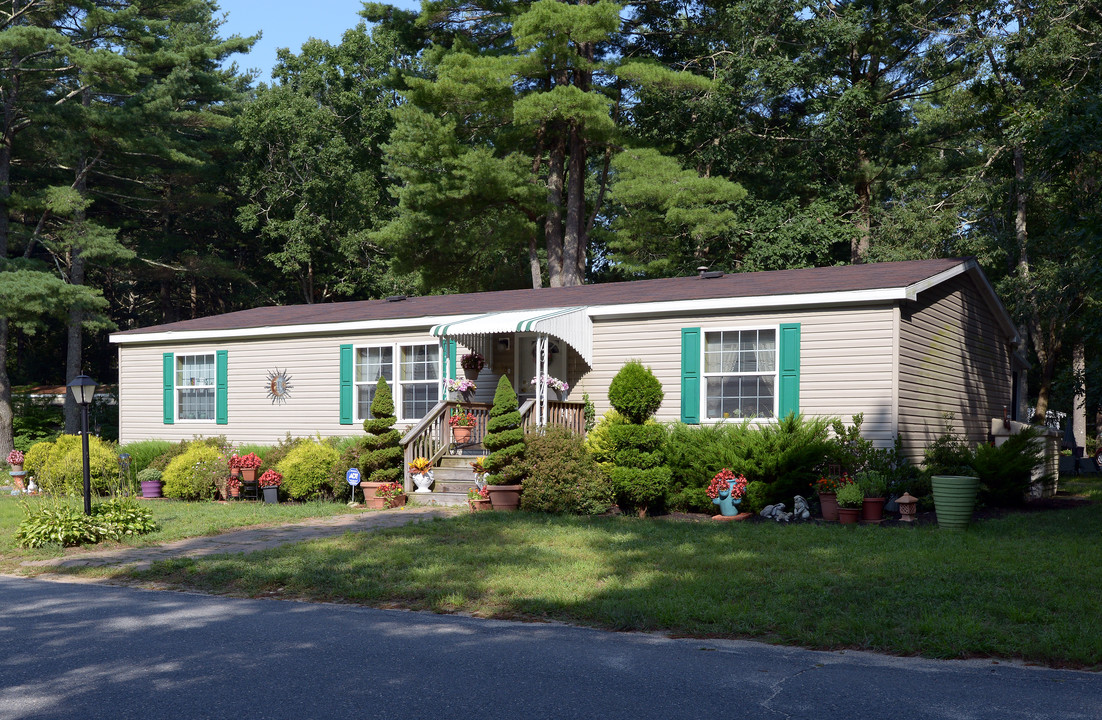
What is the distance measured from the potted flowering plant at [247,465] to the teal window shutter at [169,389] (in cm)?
418

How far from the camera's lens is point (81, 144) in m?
27.7

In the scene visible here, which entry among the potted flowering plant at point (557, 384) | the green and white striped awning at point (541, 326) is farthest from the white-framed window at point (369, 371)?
the potted flowering plant at point (557, 384)

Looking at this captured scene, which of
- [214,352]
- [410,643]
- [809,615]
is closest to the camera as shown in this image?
[410,643]

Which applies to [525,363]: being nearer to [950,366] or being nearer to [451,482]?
[451,482]

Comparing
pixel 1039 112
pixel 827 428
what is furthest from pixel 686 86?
pixel 827 428

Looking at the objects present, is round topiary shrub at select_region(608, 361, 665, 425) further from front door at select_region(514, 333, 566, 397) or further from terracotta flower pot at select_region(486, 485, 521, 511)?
front door at select_region(514, 333, 566, 397)

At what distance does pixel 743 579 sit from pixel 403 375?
10318 millimetres

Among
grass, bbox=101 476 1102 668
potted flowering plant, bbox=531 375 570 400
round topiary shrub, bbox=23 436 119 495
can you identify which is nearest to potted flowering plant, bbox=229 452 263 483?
round topiary shrub, bbox=23 436 119 495

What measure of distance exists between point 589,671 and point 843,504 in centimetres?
760

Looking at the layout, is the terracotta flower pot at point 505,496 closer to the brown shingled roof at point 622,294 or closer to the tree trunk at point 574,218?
the brown shingled roof at point 622,294

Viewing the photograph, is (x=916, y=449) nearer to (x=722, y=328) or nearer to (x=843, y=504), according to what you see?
(x=843, y=504)

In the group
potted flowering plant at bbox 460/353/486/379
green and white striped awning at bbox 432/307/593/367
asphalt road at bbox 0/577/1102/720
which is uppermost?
green and white striped awning at bbox 432/307/593/367

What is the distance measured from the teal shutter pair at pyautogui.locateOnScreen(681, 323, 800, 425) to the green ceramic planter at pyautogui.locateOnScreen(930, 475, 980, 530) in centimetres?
273

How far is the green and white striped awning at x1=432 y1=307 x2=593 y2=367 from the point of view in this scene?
556 inches
